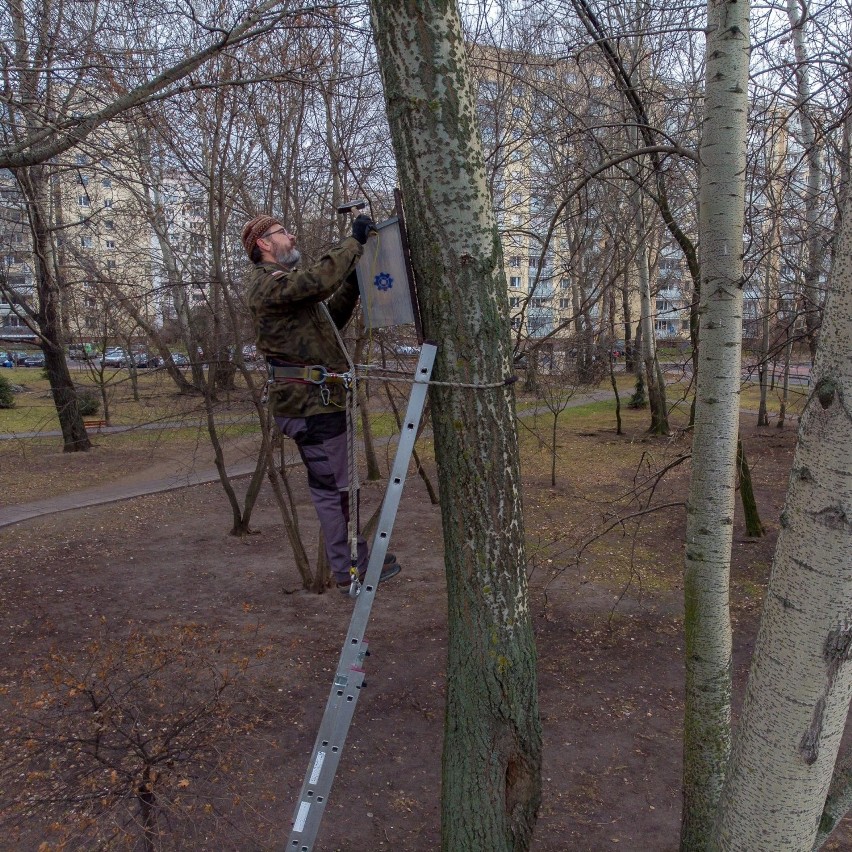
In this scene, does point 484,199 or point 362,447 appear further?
point 362,447

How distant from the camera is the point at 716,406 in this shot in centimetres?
382

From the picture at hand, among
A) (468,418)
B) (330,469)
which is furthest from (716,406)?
(330,469)

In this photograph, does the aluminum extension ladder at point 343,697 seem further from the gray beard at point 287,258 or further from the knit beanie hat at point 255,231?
the knit beanie hat at point 255,231

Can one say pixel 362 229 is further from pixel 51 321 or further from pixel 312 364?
pixel 51 321

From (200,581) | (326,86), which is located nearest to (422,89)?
(326,86)

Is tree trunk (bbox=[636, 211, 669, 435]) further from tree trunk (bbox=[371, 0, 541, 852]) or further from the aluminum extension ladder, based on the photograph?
the aluminum extension ladder

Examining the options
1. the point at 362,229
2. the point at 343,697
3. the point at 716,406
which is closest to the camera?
the point at 343,697

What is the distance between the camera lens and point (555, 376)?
16.4m

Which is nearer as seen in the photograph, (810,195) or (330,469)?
(330,469)

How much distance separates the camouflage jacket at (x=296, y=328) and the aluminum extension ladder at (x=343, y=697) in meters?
0.79

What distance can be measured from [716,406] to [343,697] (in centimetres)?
230

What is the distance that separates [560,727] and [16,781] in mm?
3681

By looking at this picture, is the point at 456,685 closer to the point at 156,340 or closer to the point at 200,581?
the point at 200,581

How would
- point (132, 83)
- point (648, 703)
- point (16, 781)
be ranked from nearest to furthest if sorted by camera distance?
point (16, 781)
point (648, 703)
point (132, 83)
